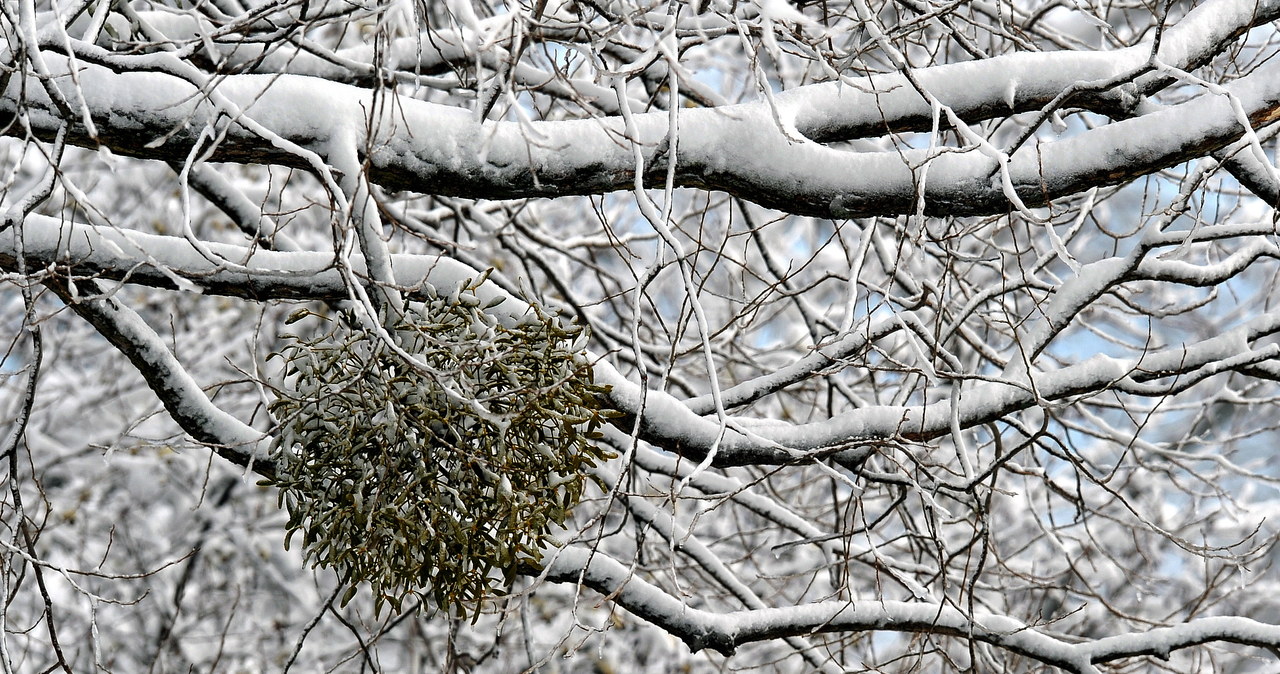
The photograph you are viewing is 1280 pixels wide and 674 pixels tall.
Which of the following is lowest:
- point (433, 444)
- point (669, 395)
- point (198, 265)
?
point (433, 444)

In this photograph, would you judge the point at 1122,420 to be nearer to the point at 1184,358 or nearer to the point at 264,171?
the point at 264,171

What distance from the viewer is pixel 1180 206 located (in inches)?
94.2

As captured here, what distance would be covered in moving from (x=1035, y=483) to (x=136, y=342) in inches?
243

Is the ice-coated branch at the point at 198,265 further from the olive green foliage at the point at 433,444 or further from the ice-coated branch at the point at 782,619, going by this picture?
the ice-coated branch at the point at 782,619

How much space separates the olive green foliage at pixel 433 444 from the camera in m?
1.76

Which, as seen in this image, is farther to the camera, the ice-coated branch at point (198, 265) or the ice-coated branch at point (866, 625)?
the ice-coated branch at point (866, 625)

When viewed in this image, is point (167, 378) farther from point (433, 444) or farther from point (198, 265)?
point (433, 444)

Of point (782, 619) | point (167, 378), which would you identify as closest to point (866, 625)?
point (782, 619)

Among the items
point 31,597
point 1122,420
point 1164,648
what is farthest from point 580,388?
point 1122,420

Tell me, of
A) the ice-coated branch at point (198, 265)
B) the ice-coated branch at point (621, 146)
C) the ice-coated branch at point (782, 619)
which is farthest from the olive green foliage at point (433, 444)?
the ice-coated branch at point (782, 619)

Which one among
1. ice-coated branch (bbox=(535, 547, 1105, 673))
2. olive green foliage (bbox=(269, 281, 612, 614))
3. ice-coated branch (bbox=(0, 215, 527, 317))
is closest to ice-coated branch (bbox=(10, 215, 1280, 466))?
ice-coated branch (bbox=(0, 215, 527, 317))

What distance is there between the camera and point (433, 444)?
5.93 feet

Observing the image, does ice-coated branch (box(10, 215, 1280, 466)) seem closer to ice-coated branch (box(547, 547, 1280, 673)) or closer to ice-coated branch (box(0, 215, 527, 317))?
ice-coated branch (box(0, 215, 527, 317))

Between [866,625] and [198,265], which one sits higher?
[198,265]
